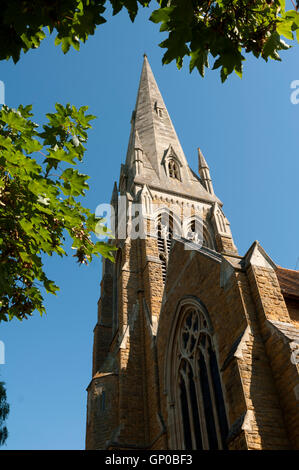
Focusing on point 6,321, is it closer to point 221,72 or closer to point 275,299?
point 221,72

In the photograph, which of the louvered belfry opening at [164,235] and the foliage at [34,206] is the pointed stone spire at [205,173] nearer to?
the louvered belfry opening at [164,235]

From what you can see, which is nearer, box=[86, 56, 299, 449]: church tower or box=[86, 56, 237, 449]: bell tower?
box=[86, 56, 299, 449]: church tower

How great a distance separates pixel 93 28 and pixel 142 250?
50.9 ft

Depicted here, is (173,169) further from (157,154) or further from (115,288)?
(115,288)

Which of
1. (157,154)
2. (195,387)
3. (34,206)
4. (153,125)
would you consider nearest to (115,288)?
(157,154)

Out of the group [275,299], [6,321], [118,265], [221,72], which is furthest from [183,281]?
[118,265]

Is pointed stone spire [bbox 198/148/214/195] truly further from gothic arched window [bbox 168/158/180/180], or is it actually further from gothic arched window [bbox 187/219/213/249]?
gothic arched window [bbox 187/219/213/249]

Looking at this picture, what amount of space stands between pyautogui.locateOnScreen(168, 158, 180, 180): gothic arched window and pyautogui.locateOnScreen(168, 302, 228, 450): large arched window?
15.8 meters

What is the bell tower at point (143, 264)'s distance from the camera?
13062 millimetres

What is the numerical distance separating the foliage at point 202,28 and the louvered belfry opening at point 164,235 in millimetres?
15459

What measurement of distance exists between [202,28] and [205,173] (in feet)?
81.6

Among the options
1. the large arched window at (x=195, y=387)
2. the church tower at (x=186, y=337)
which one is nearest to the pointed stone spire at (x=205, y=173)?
the church tower at (x=186, y=337)

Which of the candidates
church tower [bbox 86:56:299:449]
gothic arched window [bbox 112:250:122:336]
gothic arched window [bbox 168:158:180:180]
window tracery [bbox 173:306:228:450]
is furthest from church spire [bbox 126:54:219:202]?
window tracery [bbox 173:306:228:450]

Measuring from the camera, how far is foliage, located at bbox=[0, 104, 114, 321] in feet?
13.5
